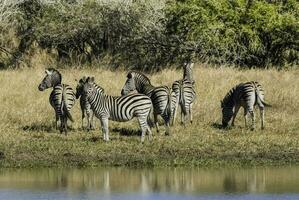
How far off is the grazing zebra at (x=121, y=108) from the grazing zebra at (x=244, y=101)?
9.05 ft

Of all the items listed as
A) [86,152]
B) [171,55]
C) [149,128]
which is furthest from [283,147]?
[171,55]

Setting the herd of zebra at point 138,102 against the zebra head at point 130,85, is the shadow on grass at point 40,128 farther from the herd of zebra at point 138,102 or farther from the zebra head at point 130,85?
the zebra head at point 130,85

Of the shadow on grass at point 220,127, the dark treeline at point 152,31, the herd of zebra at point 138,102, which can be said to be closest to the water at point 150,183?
the herd of zebra at point 138,102

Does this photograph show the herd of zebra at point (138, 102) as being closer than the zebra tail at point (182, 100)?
Yes

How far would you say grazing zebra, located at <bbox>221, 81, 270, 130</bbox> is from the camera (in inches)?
782

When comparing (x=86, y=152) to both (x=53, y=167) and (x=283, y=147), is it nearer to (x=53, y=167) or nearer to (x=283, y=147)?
(x=53, y=167)

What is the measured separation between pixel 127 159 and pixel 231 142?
2761 mm

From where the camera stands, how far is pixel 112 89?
23625 mm

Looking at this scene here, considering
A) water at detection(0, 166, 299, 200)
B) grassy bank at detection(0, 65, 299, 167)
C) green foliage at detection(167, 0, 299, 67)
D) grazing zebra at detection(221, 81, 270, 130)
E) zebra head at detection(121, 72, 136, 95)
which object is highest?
green foliage at detection(167, 0, 299, 67)

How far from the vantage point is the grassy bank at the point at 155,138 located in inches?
650

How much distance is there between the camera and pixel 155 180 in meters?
14.7

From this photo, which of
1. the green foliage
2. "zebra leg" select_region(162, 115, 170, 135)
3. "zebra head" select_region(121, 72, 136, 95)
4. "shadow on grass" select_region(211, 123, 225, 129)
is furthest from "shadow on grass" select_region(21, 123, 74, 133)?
the green foliage

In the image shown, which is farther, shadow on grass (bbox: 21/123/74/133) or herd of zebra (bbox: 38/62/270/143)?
shadow on grass (bbox: 21/123/74/133)

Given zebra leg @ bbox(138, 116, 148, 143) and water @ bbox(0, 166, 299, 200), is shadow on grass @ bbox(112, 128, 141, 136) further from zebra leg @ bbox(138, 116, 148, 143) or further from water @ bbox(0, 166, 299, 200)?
water @ bbox(0, 166, 299, 200)
